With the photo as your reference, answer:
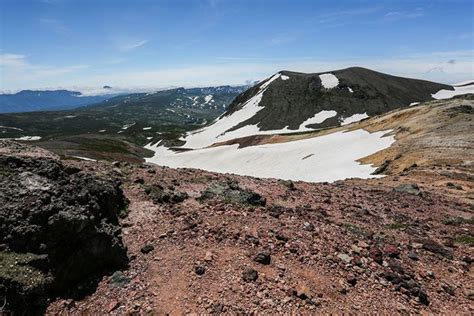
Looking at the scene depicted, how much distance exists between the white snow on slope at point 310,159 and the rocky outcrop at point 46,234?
37594mm

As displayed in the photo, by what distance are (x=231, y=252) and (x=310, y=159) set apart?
53.0 meters

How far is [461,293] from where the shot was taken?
13367 mm

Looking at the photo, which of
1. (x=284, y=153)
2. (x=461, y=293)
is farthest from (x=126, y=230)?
(x=284, y=153)

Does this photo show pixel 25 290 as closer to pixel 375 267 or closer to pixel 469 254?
pixel 375 267

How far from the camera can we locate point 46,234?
453 inches

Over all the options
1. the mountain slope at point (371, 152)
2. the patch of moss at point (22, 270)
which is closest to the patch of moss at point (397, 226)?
the patch of moss at point (22, 270)

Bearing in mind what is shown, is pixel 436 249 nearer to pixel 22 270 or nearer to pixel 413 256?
pixel 413 256

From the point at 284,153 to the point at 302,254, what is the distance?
61470 millimetres

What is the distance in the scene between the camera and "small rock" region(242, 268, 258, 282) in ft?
39.9

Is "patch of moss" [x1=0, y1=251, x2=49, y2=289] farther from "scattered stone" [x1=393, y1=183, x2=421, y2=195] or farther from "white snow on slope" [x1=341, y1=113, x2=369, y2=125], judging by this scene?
"white snow on slope" [x1=341, y1=113, x2=369, y2=125]

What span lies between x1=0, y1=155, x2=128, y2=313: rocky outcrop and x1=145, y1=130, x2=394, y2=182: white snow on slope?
37.6m

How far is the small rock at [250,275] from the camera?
1217 centimetres

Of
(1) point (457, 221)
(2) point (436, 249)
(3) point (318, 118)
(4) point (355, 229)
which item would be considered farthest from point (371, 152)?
(3) point (318, 118)

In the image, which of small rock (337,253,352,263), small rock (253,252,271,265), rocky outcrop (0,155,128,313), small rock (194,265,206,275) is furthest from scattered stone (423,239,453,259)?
rocky outcrop (0,155,128,313)
